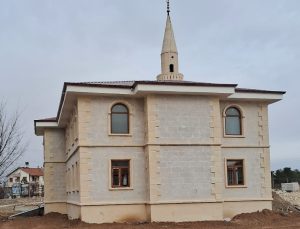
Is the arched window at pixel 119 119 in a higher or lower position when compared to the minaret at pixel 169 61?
lower

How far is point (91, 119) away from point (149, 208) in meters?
4.47

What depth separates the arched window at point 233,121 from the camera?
Result: 79.3 ft

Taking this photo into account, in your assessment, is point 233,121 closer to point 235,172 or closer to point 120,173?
point 235,172

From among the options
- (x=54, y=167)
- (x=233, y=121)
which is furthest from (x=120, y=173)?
(x=54, y=167)

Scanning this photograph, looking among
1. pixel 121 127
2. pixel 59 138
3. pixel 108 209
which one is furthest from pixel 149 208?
pixel 59 138

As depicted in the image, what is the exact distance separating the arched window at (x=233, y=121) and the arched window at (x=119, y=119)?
4.86 metres

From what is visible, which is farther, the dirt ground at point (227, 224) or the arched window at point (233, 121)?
the arched window at point (233, 121)

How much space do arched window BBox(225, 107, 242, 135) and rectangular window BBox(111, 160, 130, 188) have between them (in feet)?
16.9

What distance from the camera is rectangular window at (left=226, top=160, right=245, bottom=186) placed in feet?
77.8

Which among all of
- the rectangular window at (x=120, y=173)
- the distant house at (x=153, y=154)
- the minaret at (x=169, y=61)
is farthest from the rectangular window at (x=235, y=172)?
the minaret at (x=169, y=61)

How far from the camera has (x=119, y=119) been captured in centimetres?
2247

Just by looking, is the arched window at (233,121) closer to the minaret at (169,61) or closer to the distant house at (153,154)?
the distant house at (153,154)

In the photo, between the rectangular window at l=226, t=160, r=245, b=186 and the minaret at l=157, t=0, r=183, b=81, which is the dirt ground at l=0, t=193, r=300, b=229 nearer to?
the rectangular window at l=226, t=160, r=245, b=186

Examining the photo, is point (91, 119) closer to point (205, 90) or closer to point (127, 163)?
point (127, 163)
